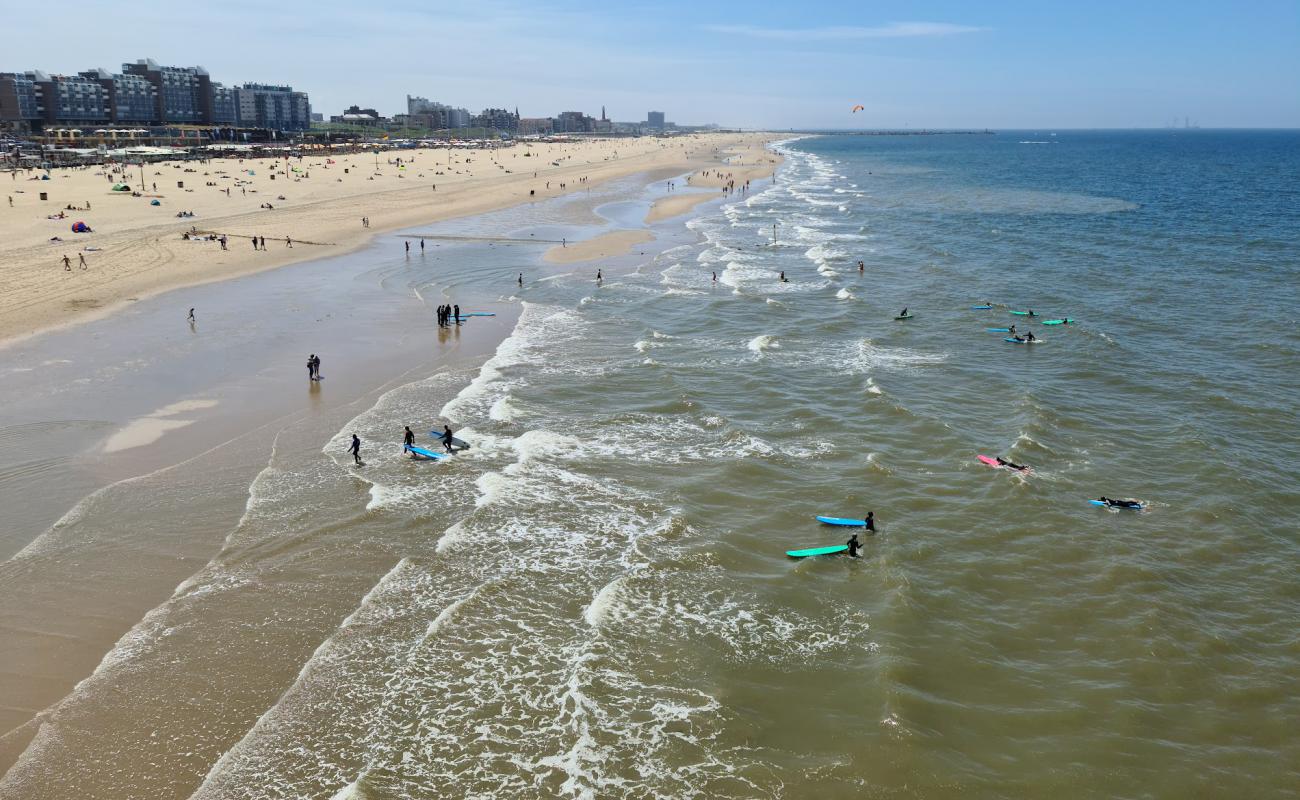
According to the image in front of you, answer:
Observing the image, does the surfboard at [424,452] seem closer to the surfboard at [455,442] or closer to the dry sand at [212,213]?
the surfboard at [455,442]

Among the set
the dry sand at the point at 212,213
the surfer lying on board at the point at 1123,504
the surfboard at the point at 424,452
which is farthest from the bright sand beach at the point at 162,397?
the surfer lying on board at the point at 1123,504

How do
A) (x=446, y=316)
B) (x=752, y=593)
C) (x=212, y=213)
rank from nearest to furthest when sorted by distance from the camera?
(x=752, y=593) < (x=446, y=316) < (x=212, y=213)

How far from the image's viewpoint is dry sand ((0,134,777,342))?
45.0 metres

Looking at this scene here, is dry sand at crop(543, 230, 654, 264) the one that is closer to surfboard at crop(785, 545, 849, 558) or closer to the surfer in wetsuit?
surfboard at crop(785, 545, 849, 558)

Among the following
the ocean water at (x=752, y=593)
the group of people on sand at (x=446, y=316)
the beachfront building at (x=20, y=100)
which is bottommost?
the ocean water at (x=752, y=593)

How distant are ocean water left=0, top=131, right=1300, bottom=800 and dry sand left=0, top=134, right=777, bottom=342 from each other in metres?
25.8

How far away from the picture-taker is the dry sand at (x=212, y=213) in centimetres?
4500

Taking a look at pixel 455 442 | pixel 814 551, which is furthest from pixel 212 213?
pixel 814 551

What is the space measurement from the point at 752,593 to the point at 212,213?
244 feet

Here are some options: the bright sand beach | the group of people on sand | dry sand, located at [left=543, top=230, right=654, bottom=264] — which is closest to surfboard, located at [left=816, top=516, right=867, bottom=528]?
the bright sand beach

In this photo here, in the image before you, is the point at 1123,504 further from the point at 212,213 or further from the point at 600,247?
the point at 212,213

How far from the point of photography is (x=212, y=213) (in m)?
75.4

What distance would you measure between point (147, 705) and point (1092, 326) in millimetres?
40266

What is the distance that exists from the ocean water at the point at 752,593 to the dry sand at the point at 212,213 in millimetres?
25829
